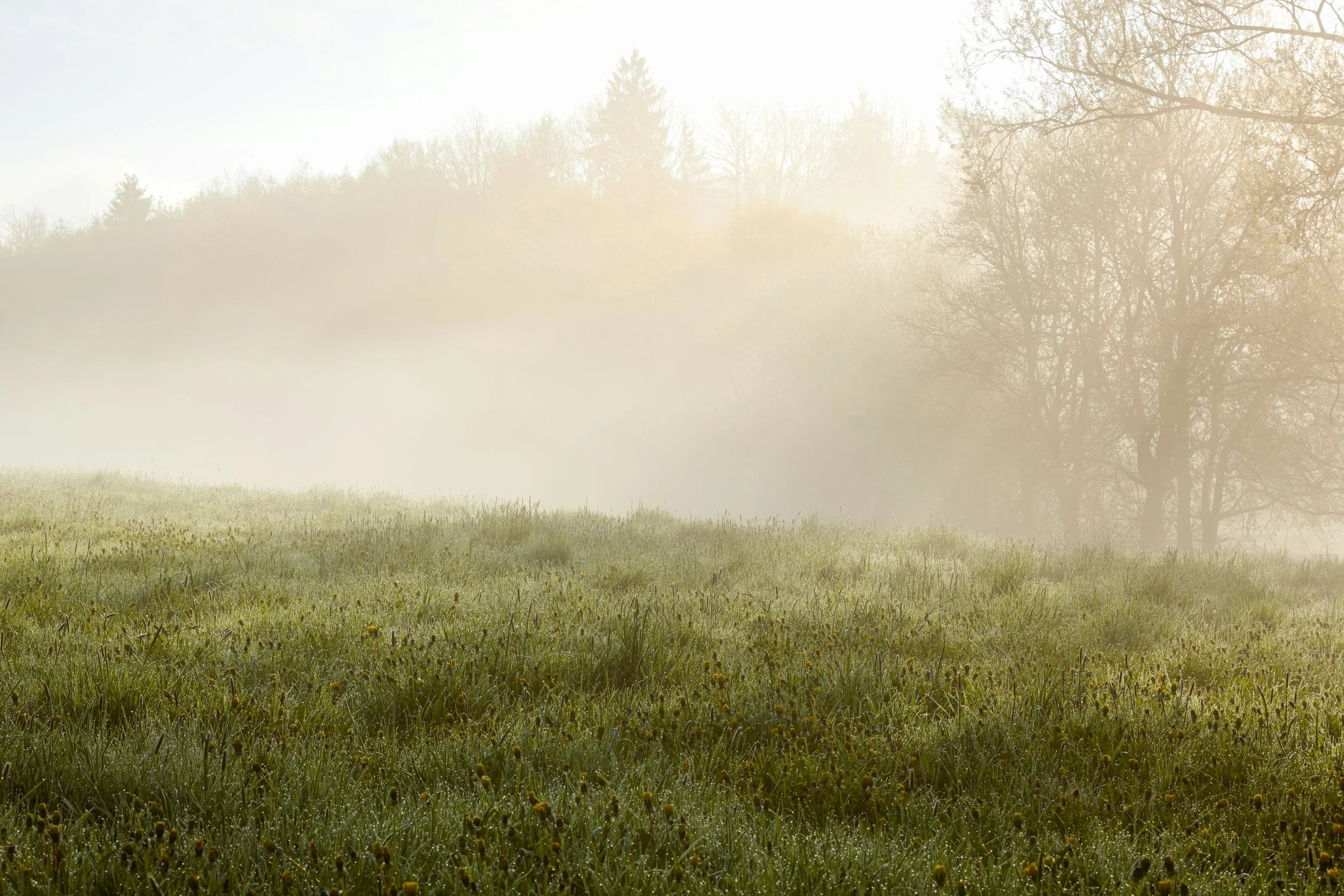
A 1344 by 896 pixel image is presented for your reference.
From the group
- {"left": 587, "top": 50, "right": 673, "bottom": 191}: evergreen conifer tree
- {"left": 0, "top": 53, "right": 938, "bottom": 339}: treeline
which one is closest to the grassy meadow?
{"left": 0, "top": 53, "right": 938, "bottom": 339}: treeline

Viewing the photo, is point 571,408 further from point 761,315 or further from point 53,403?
point 53,403

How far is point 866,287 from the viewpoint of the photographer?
3241 cm

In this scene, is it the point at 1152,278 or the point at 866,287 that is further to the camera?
the point at 866,287

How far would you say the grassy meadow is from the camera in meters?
2.21

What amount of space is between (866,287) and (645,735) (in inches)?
1236

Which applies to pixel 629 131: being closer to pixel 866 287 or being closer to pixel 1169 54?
pixel 866 287

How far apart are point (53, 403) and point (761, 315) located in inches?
2258

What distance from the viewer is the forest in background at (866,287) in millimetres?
13742

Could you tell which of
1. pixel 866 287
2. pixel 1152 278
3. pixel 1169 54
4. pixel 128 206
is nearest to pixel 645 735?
pixel 1169 54

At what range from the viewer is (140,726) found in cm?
297

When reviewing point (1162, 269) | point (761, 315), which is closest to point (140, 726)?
point (1162, 269)

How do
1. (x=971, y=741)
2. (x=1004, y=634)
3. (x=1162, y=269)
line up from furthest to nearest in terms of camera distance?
(x=1162, y=269)
(x=1004, y=634)
(x=971, y=741)

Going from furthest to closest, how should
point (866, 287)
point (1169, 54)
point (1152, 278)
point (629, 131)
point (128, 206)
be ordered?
point (128, 206), point (629, 131), point (866, 287), point (1152, 278), point (1169, 54)

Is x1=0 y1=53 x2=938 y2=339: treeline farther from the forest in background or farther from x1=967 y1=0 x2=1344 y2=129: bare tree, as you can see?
x1=967 y1=0 x2=1344 y2=129: bare tree
